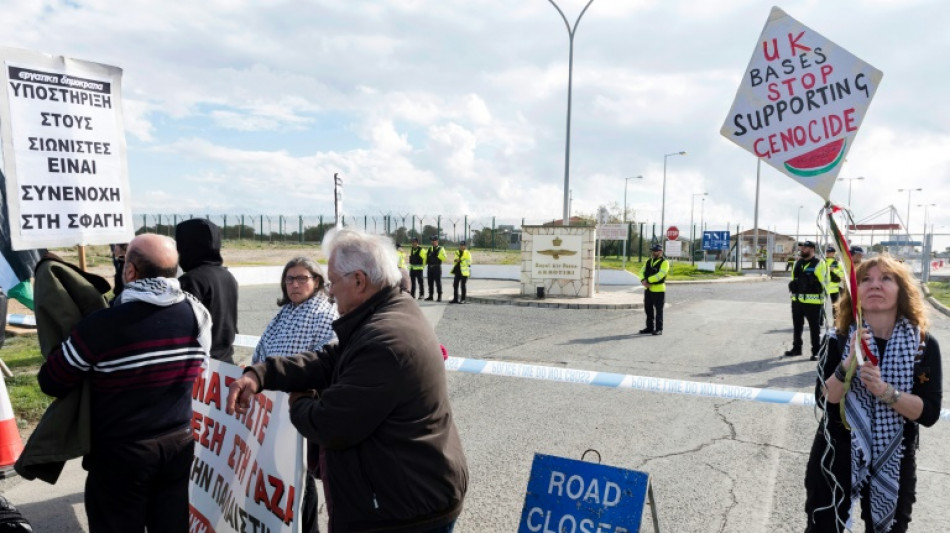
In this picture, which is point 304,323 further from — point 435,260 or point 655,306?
point 435,260

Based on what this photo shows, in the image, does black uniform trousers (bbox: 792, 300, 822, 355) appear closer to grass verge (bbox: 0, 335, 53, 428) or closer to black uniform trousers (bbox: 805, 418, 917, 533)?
black uniform trousers (bbox: 805, 418, 917, 533)

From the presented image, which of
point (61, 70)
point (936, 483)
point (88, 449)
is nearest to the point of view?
point (88, 449)

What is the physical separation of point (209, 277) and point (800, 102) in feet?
11.5

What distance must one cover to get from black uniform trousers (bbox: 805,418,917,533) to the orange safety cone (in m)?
5.26

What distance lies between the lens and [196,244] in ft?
12.8

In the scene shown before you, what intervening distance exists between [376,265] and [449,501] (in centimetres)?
88

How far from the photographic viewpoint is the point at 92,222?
164 inches

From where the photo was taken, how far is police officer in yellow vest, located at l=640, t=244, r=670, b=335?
1160 centimetres

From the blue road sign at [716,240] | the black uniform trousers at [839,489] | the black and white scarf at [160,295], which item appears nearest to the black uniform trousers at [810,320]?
the black uniform trousers at [839,489]

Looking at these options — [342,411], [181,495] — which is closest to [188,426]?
[181,495]

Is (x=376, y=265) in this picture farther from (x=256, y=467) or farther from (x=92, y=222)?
(x=92, y=222)

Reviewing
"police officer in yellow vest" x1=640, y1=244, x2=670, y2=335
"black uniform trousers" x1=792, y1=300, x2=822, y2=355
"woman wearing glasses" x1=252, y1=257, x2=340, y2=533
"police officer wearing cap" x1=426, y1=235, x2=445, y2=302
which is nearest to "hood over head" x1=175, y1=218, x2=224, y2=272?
"woman wearing glasses" x1=252, y1=257, x2=340, y2=533

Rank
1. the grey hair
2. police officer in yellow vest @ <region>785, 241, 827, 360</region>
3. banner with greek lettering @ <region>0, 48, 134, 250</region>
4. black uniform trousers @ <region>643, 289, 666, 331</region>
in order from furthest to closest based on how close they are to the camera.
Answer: black uniform trousers @ <region>643, 289, 666, 331</region> → police officer in yellow vest @ <region>785, 241, 827, 360</region> → banner with greek lettering @ <region>0, 48, 134, 250</region> → the grey hair

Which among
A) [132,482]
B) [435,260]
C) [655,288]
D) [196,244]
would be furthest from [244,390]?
[435,260]
